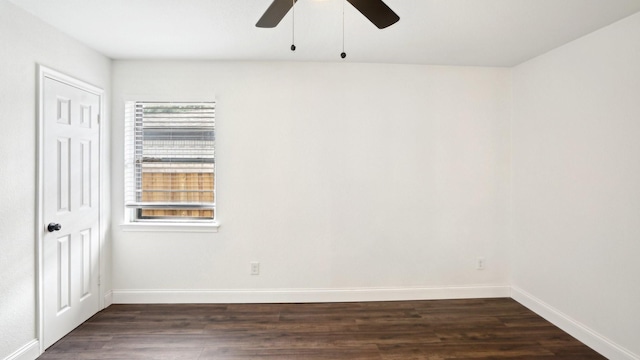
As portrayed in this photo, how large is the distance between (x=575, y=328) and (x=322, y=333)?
2099mm

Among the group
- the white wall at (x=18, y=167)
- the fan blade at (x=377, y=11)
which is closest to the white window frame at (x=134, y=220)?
the white wall at (x=18, y=167)

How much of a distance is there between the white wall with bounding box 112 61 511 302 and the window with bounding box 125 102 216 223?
110mm

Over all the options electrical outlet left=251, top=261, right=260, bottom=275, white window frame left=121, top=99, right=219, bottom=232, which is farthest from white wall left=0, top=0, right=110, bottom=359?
electrical outlet left=251, top=261, right=260, bottom=275

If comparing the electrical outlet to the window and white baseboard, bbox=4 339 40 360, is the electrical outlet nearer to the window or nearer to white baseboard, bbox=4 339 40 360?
the window

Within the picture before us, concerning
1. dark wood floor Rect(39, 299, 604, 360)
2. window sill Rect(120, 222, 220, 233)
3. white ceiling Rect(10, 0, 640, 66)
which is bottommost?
dark wood floor Rect(39, 299, 604, 360)

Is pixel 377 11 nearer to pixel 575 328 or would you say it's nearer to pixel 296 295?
pixel 296 295

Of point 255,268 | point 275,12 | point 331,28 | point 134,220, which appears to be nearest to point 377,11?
point 275,12

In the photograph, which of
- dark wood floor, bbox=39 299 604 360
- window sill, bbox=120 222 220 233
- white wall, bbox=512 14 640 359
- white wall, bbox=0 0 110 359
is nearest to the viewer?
white wall, bbox=0 0 110 359

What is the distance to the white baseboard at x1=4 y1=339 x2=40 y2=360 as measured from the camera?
2290 mm

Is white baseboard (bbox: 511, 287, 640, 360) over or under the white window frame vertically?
under

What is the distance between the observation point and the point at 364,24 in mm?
2555

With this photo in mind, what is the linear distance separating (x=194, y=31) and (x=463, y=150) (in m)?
2.79

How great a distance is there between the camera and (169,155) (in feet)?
11.4

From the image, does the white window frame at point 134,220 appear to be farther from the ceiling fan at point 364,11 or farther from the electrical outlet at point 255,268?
the ceiling fan at point 364,11
